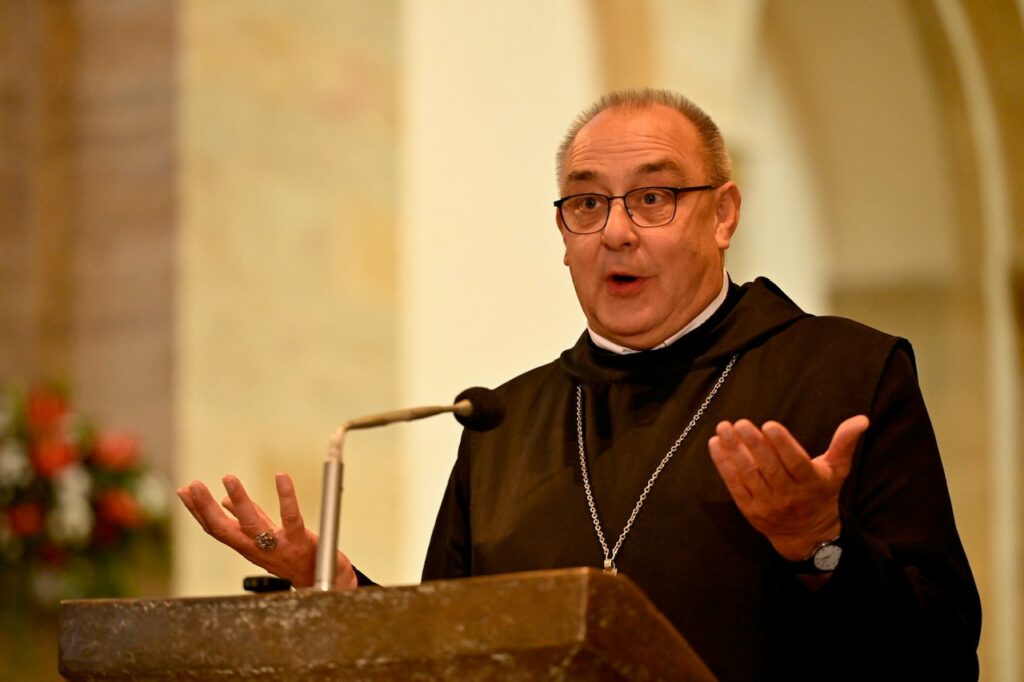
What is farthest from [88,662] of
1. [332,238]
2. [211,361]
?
Answer: [332,238]

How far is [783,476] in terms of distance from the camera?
2264mm

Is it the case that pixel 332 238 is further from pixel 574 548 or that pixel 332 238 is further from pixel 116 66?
pixel 574 548

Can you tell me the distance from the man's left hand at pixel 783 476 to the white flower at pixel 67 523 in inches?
142

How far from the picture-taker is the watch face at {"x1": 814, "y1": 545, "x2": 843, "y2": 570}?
7.99ft

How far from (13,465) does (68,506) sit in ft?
0.76

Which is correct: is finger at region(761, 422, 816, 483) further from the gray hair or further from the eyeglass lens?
the gray hair

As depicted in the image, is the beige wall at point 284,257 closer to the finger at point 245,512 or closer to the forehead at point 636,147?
the forehead at point 636,147

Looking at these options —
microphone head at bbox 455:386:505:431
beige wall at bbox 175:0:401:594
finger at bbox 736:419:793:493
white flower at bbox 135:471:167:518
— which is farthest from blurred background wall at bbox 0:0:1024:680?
finger at bbox 736:419:793:493

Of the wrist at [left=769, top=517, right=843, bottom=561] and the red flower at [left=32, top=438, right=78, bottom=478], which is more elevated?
the wrist at [left=769, top=517, right=843, bottom=561]

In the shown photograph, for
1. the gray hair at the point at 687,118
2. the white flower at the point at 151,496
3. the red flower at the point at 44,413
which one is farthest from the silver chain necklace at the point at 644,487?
the red flower at the point at 44,413

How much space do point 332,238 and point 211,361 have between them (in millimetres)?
741

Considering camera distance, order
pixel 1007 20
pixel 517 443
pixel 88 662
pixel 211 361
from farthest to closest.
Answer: pixel 1007 20 < pixel 211 361 < pixel 517 443 < pixel 88 662

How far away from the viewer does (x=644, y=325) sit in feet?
10.4

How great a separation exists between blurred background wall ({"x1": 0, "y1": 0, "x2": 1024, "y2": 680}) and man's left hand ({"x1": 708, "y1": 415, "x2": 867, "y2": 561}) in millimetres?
3884
